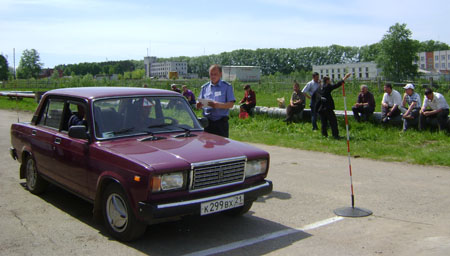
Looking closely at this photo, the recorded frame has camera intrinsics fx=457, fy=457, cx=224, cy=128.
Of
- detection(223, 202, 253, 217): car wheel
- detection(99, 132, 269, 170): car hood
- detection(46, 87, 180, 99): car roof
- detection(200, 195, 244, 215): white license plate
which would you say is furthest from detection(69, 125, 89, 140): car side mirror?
detection(223, 202, 253, 217): car wheel

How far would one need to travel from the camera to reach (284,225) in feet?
18.6

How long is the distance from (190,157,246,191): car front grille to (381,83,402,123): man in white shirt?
903 cm

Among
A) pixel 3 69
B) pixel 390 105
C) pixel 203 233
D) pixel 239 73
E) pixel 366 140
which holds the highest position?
pixel 3 69

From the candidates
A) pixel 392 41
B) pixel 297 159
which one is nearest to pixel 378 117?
pixel 297 159

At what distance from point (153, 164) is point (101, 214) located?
1229mm

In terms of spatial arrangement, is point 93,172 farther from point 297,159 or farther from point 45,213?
point 297,159

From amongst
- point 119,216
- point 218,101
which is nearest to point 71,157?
point 119,216

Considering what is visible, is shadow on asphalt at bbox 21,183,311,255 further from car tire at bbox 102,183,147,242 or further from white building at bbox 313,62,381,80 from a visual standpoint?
white building at bbox 313,62,381,80

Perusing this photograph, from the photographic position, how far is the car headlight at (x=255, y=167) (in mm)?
5430

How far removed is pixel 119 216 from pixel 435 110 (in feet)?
31.9

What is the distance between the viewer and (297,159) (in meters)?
10.2

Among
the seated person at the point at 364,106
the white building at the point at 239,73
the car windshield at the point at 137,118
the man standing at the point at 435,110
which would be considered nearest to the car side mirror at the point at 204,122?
the car windshield at the point at 137,118

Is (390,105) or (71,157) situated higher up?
(390,105)

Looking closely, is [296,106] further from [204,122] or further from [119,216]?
[119,216]
